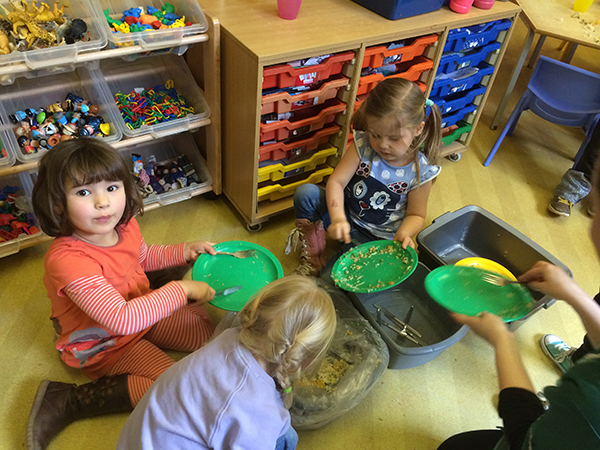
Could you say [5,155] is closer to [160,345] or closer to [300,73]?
[160,345]

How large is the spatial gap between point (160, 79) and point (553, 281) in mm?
1473

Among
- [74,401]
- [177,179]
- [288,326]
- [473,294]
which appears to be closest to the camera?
[288,326]

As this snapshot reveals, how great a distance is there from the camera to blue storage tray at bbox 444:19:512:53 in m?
1.75

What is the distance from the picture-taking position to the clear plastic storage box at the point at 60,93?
56.7 inches

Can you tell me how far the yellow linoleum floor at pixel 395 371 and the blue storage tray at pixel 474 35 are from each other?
2.02ft

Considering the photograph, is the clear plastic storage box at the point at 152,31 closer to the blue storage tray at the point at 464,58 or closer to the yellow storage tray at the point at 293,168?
the yellow storage tray at the point at 293,168

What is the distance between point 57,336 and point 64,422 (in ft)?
0.73

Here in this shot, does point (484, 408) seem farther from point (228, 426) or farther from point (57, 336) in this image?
point (57, 336)

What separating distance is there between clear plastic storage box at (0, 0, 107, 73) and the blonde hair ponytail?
2.88 feet

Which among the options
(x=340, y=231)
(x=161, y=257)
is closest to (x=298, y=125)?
(x=340, y=231)

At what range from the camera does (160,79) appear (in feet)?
5.65

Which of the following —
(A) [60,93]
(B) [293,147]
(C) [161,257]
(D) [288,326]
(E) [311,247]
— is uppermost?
(D) [288,326]

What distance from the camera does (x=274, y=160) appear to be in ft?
5.39

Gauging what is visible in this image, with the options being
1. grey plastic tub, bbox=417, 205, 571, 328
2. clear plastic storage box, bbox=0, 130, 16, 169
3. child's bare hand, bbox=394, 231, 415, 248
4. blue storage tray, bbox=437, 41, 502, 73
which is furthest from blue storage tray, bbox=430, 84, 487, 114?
clear plastic storage box, bbox=0, 130, 16, 169
